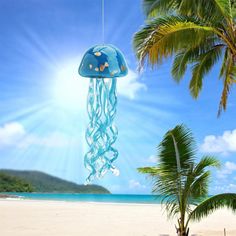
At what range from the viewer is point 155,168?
786 cm

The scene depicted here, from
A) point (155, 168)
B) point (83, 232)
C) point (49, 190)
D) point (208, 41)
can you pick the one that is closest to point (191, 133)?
point (155, 168)

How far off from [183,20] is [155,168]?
3.04m

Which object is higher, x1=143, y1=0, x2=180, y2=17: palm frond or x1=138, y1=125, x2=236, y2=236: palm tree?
x1=143, y1=0, x2=180, y2=17: palm frond

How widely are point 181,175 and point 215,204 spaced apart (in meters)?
0.77

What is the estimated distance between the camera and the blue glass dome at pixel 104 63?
8703 mm

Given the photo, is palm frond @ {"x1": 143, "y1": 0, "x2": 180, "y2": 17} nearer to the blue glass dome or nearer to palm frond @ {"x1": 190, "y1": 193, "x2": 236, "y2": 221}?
the blue glass dome

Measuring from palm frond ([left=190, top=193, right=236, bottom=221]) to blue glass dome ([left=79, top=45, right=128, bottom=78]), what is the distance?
126 inches

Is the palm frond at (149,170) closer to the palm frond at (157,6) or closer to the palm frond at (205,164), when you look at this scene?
the palm frond at (205,164)

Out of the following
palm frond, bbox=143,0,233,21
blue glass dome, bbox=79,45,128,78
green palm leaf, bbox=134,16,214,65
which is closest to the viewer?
palm frond, bbox=143,0,233,21

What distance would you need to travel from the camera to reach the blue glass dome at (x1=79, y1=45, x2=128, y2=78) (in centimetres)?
870

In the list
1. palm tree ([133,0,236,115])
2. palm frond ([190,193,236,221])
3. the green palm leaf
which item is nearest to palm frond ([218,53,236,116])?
palm tree ([133,0,236,115])

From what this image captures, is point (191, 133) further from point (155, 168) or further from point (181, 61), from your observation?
point (181, 61)

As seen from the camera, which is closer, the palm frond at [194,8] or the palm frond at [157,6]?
the palm frond at [194,8]

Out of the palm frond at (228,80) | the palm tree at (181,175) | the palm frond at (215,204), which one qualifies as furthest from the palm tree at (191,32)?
the palm frond at (215,204)
